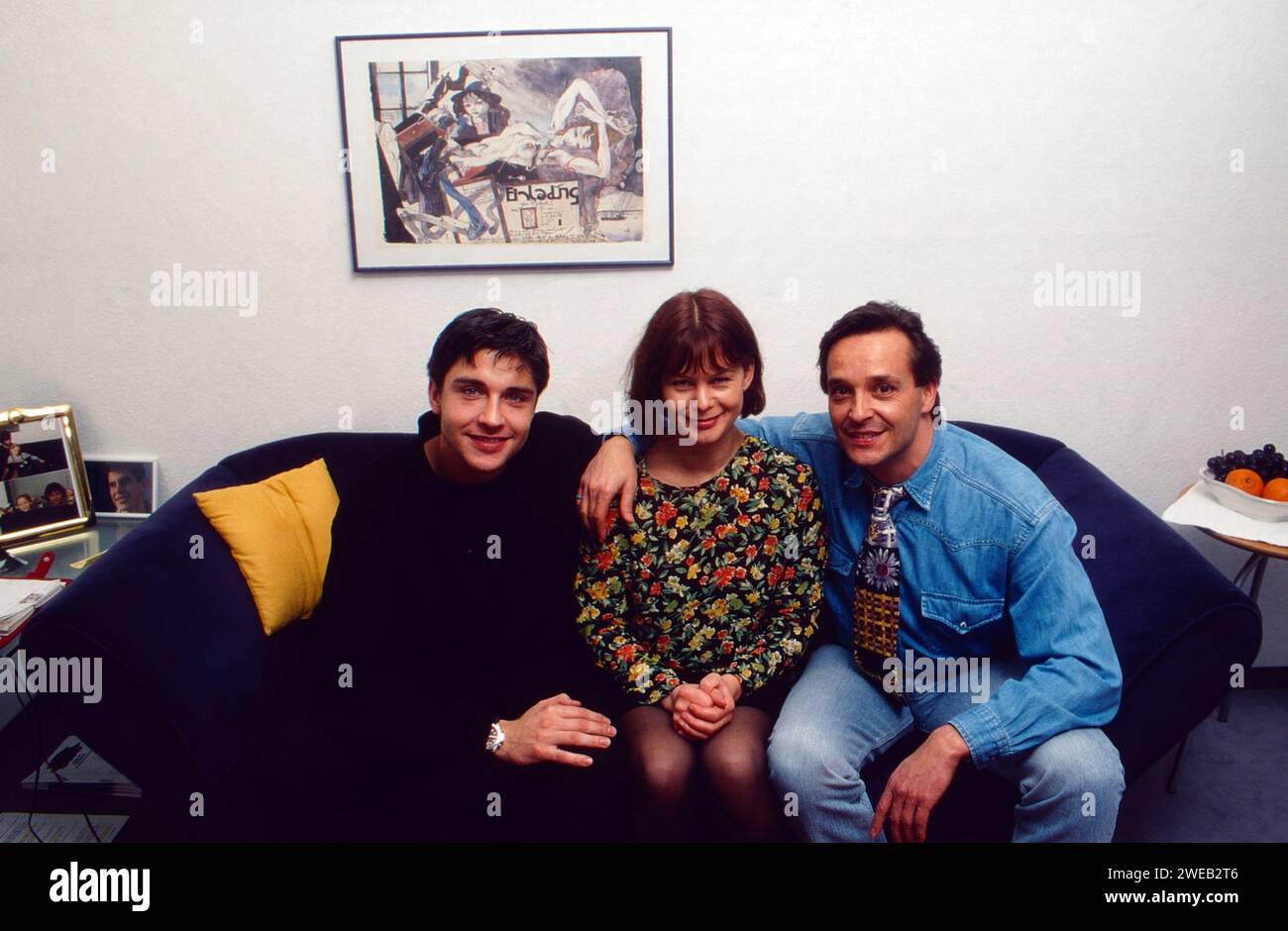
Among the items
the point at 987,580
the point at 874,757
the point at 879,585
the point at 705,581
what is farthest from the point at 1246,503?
the point at 705,581

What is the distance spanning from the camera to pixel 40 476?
2068mm

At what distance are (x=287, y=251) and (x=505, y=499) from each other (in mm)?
1105

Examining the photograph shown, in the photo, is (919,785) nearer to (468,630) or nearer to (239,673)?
(468,630)

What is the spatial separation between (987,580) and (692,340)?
0.74 meters

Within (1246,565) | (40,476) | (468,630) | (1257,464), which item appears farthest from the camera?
(40,476)

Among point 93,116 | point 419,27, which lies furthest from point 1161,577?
point 93,116

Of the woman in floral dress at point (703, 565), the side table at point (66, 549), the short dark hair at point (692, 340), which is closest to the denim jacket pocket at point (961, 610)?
the woman in floral dress at point (703, 565)

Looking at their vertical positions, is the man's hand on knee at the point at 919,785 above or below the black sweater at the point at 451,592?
below

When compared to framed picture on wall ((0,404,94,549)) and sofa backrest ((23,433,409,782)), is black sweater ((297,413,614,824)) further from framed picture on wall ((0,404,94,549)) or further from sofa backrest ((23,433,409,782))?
framed picture on wall ((0,404,94,549))

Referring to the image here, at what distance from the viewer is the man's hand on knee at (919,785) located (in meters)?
1.26

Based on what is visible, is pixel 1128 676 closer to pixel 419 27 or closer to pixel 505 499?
pixel 505 499

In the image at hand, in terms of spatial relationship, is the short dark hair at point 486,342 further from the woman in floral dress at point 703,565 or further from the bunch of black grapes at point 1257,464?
the bunch of black grapes at point 1257,464

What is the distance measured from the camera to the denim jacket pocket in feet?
4.79
